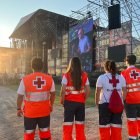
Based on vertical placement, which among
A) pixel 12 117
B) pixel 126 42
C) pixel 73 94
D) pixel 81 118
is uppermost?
pixel 126 42

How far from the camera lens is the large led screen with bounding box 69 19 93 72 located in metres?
24.1

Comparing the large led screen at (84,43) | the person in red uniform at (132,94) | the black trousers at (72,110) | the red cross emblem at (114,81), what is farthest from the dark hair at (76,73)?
the large led screen at (84,43)

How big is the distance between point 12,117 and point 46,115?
535cm

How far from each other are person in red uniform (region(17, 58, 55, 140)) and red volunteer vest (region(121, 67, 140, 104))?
1894mm

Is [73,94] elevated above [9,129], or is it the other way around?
[73,94]

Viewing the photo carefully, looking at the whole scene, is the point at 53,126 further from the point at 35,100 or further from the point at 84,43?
the point at 84,43

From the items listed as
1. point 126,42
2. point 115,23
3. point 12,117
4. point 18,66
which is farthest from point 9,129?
point 18,66

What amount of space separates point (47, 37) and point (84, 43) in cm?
1283

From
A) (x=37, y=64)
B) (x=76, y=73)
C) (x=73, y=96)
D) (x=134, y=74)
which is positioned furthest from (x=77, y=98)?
(x=134, y=74)

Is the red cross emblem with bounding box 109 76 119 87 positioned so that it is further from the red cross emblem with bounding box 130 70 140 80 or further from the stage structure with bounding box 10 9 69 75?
the stage structure with bounding box 10 9 69 75

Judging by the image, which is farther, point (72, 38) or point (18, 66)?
point (18, 66)

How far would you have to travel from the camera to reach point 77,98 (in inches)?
213

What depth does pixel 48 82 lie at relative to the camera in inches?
191

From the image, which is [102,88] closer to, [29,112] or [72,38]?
[29,112]
